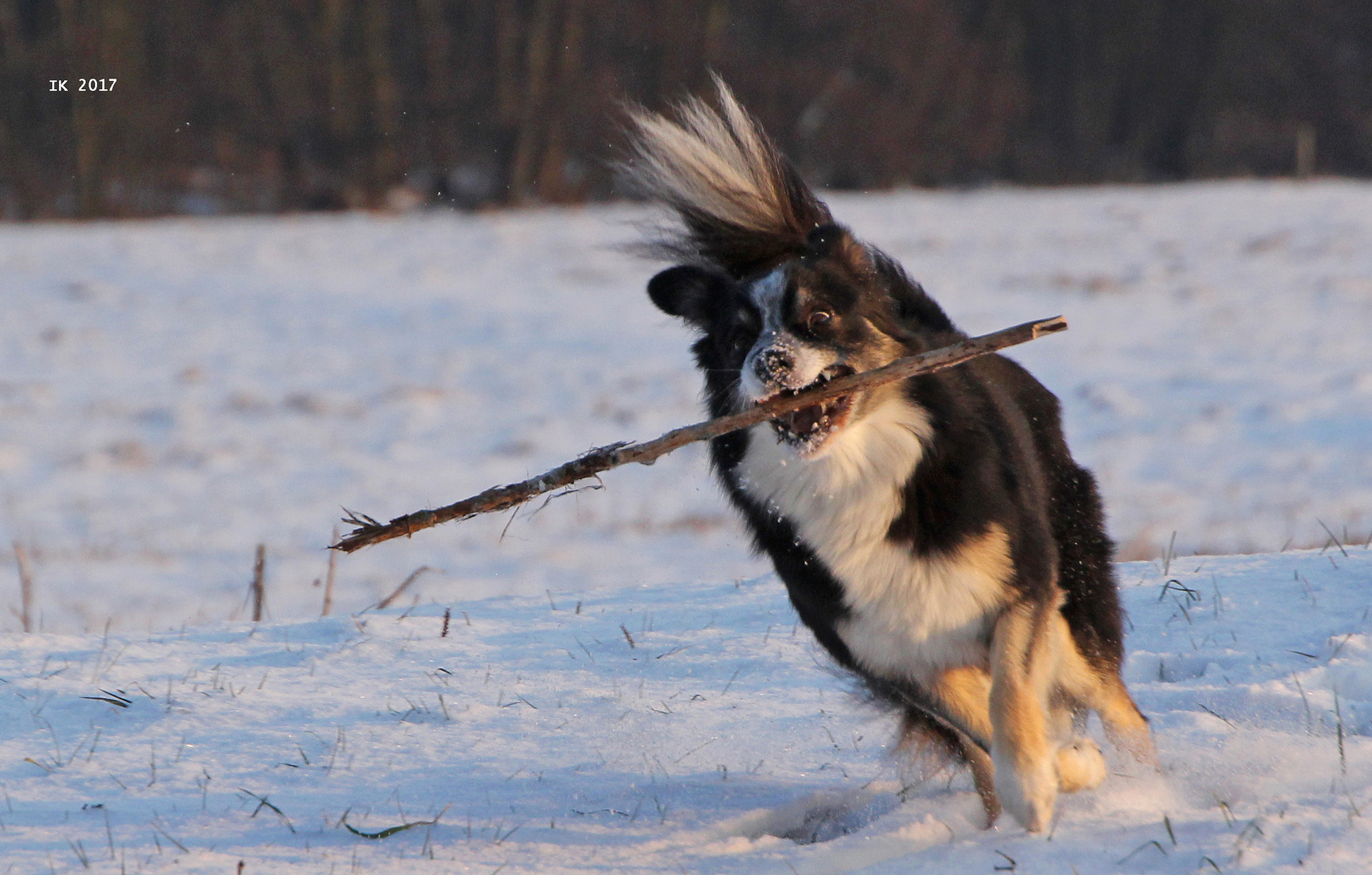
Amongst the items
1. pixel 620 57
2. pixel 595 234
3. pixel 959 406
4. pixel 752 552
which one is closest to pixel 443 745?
pixel 752 552

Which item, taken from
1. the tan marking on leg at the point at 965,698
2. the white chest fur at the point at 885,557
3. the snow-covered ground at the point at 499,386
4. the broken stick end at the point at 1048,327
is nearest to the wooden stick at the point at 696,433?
the broken stick end at the point at 1048,327

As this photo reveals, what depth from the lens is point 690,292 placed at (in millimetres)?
3977

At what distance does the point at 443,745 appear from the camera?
12.7ft

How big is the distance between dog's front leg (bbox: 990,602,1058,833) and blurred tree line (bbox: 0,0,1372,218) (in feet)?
55.8

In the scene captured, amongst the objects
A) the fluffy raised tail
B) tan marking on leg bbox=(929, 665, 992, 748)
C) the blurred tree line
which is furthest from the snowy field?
the blurred tree line

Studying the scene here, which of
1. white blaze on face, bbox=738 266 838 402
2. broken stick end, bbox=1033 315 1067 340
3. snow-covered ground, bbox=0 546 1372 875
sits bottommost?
snow-covered ground, bbox=0 546 1372 875

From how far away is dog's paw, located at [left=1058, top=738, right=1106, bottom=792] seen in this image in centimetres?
337

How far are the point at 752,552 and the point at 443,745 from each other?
104 centimetres

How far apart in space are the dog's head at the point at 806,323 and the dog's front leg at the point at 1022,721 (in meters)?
0.65

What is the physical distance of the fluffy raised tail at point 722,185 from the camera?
4.05 meters

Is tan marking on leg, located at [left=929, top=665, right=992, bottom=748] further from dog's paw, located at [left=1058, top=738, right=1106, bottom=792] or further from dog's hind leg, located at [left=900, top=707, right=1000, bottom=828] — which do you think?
dog's paw, located at [left=1058, top=738, right=1106, bottom=792]

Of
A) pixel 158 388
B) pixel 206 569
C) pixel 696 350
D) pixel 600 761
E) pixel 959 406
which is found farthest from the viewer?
pixel 158 388

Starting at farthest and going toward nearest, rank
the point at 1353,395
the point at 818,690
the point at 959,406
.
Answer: the point at 1353,395 < the point at 818,690 < the point at 959,406

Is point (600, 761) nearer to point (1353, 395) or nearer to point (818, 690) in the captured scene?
point (818, 690)
